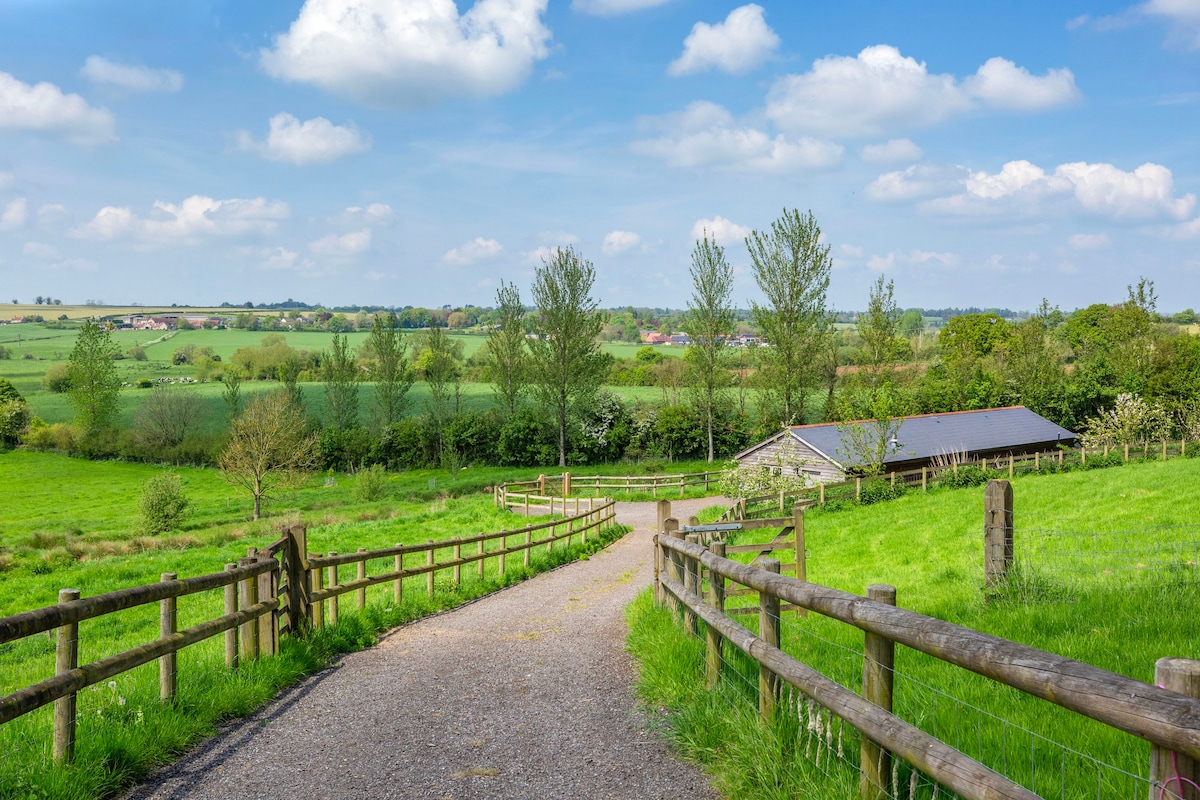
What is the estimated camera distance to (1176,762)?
2154mm

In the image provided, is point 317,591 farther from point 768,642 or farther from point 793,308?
point 793,308

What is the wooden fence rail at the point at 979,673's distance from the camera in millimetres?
2133

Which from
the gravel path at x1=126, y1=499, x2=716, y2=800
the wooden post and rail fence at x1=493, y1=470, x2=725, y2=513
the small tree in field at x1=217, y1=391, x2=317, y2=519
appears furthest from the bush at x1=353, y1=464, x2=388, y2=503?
the gravel path at x1=126, y1=499, x2=716, y2=800

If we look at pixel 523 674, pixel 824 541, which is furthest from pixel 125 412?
pixel 523 674

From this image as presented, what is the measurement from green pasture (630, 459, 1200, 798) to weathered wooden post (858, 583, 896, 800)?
0.13 m

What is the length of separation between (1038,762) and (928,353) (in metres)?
84.7

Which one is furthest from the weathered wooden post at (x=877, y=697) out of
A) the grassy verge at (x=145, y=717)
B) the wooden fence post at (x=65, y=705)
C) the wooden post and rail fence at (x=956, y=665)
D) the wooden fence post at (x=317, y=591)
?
the wooden fence post at (x=317, y=591)

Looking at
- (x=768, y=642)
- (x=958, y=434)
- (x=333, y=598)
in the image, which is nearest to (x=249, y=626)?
(x=333, y=598)

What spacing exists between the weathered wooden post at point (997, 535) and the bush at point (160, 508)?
3425cm

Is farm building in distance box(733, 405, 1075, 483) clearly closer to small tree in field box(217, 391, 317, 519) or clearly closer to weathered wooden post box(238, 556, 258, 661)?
small tree in field box(217, 391, 317, 519)

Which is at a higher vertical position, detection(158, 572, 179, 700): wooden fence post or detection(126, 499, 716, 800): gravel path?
detection(158, 572, 179, 700): wooden fence post

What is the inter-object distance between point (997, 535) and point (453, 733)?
6605mm

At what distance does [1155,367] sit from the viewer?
58094 millimetres

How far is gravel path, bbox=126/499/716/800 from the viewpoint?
5.11 meters
